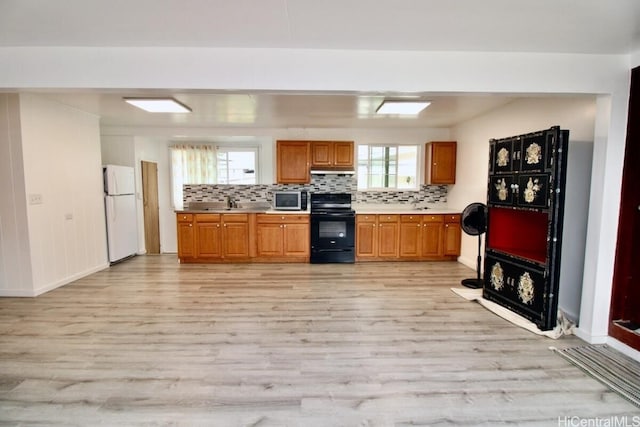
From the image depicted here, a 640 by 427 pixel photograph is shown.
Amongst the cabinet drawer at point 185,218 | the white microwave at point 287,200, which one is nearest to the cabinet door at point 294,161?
the white microwave at point 287,200

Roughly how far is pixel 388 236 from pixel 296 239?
63.4 inches

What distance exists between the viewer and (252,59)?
244 centimetres

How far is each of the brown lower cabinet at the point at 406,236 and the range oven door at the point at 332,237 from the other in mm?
146

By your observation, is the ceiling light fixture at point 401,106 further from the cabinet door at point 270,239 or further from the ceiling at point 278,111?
the cabinet door at point 270,239

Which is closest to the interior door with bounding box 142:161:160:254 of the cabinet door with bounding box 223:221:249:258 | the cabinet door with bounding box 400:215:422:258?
the cabinet door with bounding box 223:221:249:258

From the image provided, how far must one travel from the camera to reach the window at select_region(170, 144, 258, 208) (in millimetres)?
5957

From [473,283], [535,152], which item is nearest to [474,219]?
[473,283]

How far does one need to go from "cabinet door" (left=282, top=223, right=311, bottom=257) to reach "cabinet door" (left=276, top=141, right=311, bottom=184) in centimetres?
85

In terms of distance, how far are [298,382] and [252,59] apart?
2.50 meters

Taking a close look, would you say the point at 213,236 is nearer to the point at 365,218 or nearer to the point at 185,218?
the point at 185,218

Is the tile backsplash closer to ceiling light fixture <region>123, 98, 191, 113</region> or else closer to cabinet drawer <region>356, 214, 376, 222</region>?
cabinet drawer <region>356, 214, 376, 222</region>

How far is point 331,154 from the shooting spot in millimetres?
5469

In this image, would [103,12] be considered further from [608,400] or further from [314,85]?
[608,400]

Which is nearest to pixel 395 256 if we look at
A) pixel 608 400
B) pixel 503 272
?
pixel 503 272
